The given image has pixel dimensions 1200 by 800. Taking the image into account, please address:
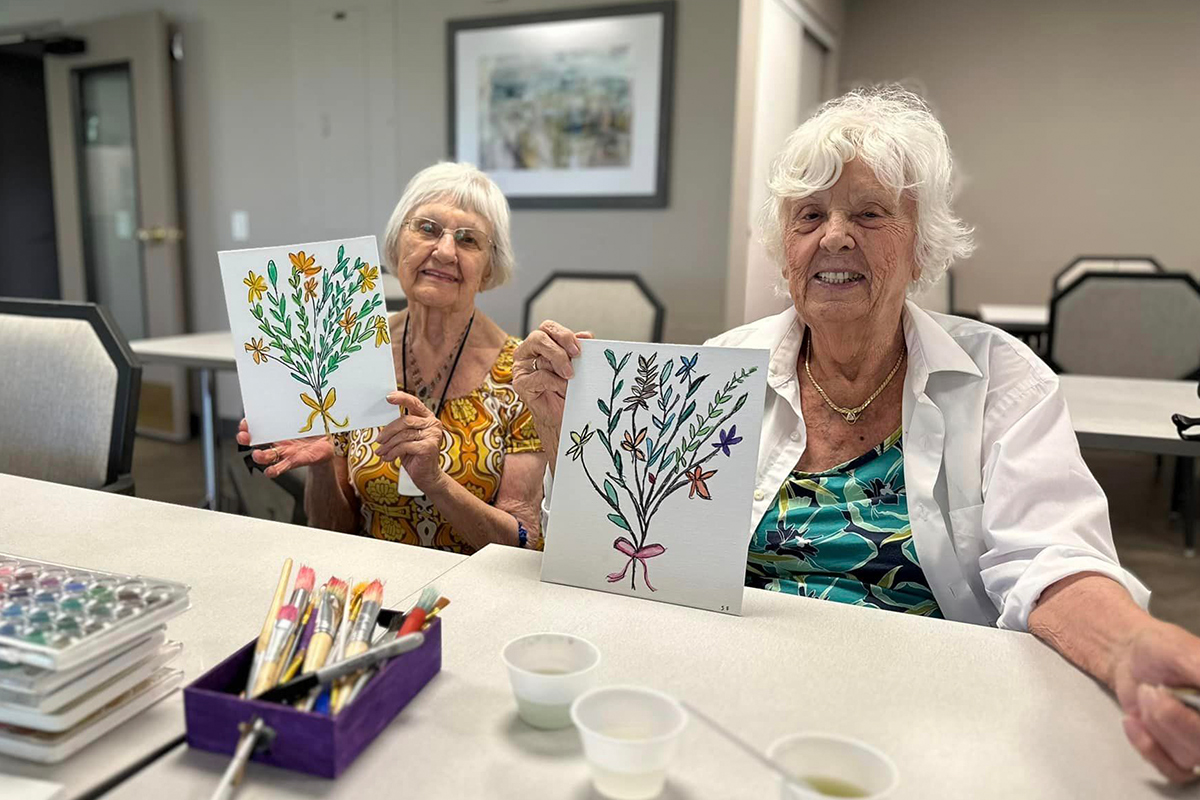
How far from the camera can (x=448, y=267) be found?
1679 millimetres

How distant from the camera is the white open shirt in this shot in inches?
40.5

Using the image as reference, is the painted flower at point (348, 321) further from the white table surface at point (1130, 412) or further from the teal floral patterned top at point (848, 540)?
the white table surface at point (1130, 412)

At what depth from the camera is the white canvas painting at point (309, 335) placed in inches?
45.3

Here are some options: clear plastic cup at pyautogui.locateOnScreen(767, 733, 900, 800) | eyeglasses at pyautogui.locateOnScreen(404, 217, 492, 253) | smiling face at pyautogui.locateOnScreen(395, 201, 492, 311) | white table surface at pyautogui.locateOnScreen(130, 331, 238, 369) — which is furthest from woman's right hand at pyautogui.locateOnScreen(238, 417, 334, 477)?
white table surface at pyautogui.locateOnScreen(130, 331, 238, 369)

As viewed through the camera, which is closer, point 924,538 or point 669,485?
point 669,485

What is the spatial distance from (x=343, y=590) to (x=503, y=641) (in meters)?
0.18

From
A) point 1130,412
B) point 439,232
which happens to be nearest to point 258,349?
point 439,232

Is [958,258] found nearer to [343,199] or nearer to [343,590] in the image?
[343,590]

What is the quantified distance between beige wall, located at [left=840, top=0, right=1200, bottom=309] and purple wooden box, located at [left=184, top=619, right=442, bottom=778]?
589 centimetres

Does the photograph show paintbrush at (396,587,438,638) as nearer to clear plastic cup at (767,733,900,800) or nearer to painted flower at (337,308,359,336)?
clear plastic cup at (767,733,900,800)

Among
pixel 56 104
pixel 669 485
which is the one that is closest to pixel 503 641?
pixel 669 485

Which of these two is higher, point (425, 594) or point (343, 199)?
point (343, 199)
